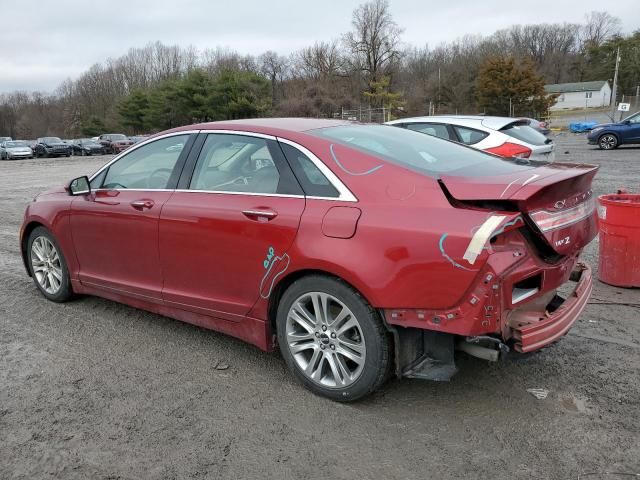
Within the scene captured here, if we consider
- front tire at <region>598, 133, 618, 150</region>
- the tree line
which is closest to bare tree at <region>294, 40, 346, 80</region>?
the tree line

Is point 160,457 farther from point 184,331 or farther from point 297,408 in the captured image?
point 184,331

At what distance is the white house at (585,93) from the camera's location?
80.3 m

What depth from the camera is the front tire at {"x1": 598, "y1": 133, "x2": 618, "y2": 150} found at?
20062 millimetres

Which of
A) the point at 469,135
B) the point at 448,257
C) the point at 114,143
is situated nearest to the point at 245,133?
the point at 448,257

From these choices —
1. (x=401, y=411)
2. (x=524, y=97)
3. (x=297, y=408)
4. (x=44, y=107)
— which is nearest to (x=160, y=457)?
(x=297, y=408)

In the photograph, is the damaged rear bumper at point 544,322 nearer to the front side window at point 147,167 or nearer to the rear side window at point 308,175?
the rear side window at point 308,175

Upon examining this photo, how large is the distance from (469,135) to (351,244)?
625cm

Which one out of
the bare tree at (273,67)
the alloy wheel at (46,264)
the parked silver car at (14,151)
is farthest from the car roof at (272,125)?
the bare tree at (273,67)

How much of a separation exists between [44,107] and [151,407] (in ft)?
373

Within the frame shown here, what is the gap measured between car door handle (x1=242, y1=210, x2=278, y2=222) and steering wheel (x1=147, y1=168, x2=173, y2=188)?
0.96 metres

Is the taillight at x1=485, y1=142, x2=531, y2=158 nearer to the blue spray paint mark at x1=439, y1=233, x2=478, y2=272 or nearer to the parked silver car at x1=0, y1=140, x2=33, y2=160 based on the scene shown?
the blue spray paint mark at x1=439, y1=233, x2=478, y2=272

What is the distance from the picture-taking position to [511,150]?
829 centimetres

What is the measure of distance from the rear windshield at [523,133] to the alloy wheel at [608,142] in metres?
12.9

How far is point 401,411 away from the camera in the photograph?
3.10 meters
